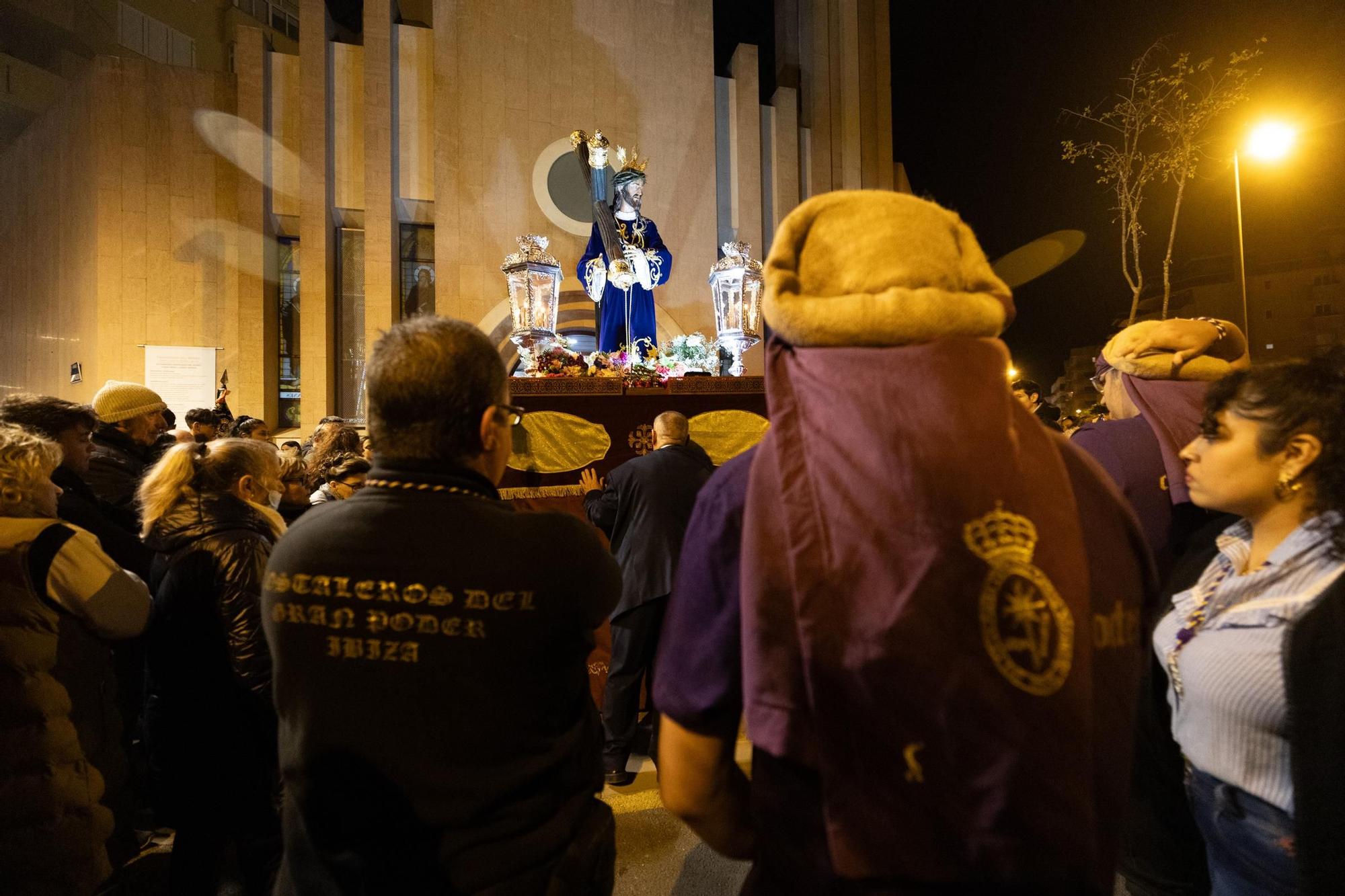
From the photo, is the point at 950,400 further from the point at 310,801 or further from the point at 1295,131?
the point at 1295,131

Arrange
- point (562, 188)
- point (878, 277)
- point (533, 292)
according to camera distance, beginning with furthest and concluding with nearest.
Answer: point (562, 188) → point (533, 292) → point (878, 277)

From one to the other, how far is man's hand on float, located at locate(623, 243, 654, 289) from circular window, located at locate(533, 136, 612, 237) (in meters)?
7.07

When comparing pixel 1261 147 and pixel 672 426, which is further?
pixel 1261 147

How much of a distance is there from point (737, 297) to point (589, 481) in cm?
243

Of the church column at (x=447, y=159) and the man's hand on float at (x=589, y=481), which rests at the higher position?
the church column at (x=447, y=159)

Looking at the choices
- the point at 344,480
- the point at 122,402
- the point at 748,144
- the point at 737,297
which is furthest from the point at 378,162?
the point at 344,480

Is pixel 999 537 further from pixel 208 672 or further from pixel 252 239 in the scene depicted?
pixel 252 239

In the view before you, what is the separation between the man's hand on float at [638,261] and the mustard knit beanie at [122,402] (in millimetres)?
3525

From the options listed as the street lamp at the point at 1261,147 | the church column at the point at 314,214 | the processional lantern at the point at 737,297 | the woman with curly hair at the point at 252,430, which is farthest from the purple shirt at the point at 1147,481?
the church column at the point at 314,214

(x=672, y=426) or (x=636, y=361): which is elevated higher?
(x=636, y=361)

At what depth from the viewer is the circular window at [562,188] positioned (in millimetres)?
12359

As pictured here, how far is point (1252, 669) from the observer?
62.2 inches

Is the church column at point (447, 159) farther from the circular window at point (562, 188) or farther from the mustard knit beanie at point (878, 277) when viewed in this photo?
the mustard knit beanie at point (878, 277)

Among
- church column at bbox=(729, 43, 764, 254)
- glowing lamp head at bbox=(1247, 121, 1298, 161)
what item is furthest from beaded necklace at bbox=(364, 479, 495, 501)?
church column at bbox=(729, 43, 764, 254)
